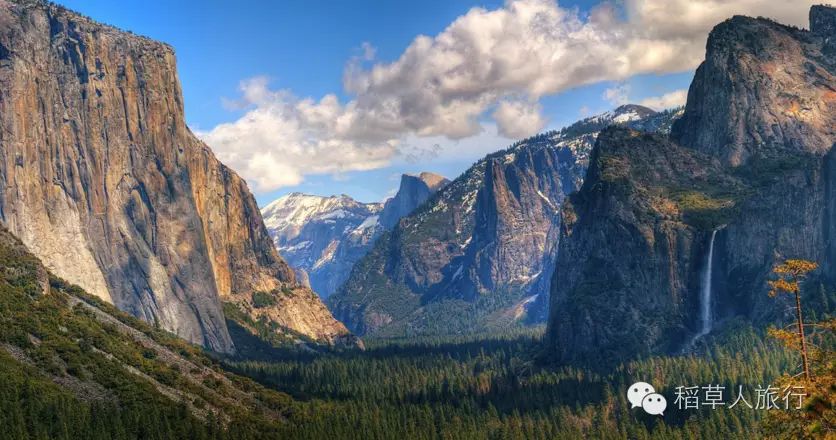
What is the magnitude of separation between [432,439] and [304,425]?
2879cm

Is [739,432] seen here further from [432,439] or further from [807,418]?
[807,418]

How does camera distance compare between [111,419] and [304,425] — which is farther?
[304,425]

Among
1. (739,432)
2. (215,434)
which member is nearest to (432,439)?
(215,434)

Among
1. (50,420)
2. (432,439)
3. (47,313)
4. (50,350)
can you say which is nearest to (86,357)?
(50,350)

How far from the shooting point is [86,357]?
177 meters

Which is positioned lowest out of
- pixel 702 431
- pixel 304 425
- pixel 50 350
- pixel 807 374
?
pixel 702 431

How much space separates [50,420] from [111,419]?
12.9 metres

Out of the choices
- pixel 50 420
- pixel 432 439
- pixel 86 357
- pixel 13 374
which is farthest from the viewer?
pixel 432 439

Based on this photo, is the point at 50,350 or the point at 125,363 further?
the point at 125,363

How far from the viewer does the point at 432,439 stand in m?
191

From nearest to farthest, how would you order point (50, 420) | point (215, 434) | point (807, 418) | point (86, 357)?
1. point (807, 418)
2. point (50, 420)
3. point (215, 434)
4. point (86, 357)

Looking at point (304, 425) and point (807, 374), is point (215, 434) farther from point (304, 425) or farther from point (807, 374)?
point (807, 374)

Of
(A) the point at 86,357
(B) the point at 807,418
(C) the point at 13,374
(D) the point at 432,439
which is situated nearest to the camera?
(B) the point at 807,418

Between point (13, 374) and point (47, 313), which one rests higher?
point (47, 313)
